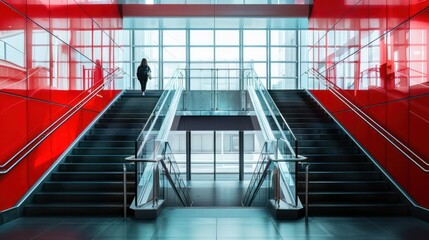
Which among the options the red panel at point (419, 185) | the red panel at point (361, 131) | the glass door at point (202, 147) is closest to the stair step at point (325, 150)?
the red panel at point (361, 131)

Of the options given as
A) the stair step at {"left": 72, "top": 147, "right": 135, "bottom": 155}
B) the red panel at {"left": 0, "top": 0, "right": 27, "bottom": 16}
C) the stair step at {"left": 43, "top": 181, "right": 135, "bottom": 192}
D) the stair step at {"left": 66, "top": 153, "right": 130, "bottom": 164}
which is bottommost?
the stair step at {"left": 43, "top": 181, "right": 135, "bottom": 192}

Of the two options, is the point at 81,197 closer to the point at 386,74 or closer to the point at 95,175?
the point at 95,175

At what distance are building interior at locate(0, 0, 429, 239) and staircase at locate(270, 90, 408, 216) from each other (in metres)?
0.03

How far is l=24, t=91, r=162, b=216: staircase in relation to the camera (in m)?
7.15

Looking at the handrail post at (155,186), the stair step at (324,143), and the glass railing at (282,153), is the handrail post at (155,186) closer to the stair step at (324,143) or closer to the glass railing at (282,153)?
the glass railing at (282,153)

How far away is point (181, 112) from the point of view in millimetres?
15266

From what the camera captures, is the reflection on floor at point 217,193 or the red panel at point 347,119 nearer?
the red panel at point 347,119

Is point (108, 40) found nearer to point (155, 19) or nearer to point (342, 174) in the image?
point (155, 19)

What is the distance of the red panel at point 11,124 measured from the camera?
6.43 meters

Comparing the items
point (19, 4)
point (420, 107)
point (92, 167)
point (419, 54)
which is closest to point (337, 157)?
point (420, 107)

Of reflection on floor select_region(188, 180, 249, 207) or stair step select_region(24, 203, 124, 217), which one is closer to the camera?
stair step select_region(24, 203, 124, 217)

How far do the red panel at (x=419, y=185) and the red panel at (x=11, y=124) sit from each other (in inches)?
258

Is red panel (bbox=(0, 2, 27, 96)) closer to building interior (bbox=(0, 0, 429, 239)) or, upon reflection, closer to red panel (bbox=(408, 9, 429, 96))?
building interior (bbox=(0, 0, 429, 239))

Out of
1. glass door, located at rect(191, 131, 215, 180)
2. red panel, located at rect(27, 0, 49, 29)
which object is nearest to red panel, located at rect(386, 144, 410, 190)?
A: red panel, located at rect(27, 0, 49, 29)
